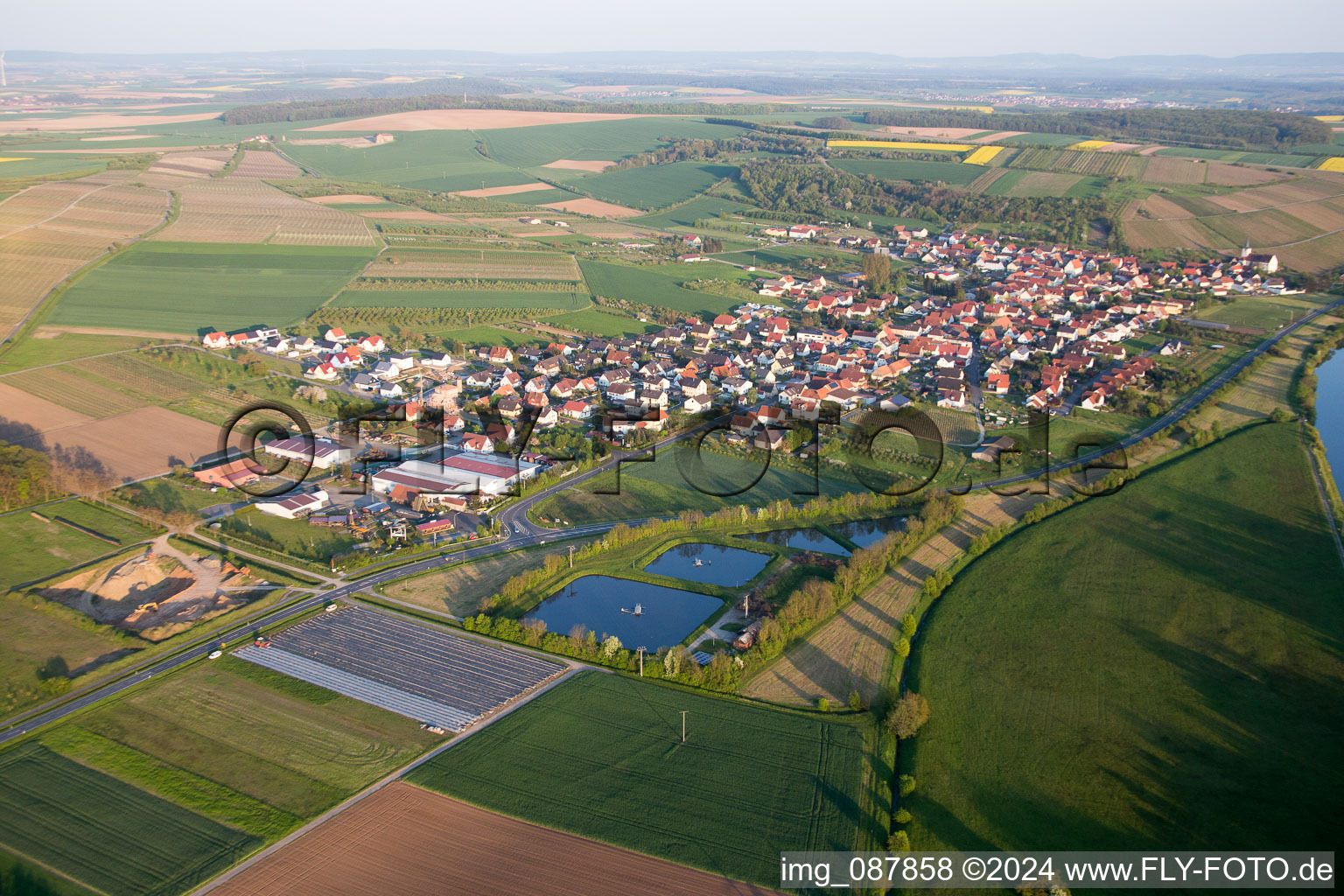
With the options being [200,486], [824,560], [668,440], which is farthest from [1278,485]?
[200,486]

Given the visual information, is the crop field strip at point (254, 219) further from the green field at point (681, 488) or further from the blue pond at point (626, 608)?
the blue pond at point (626, 608)

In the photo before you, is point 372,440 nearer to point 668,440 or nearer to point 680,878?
point 668,440

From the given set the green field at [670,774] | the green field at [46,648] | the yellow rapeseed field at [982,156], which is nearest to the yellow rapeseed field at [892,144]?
the yellow rapeseed field at [982,156]

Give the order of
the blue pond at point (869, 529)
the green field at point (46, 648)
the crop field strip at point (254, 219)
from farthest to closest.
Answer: the crop field strip at point (254, 219) < the blue pond at point (869, 529) < the green field at point (46, 648)

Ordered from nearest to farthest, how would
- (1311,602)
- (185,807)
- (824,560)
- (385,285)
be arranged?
(185,807) → (1311,602) → (824,560) → (385,285)

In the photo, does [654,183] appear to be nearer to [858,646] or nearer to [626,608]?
[626,608]

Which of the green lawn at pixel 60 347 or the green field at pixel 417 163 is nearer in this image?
the green lawn at pixel 60 347
